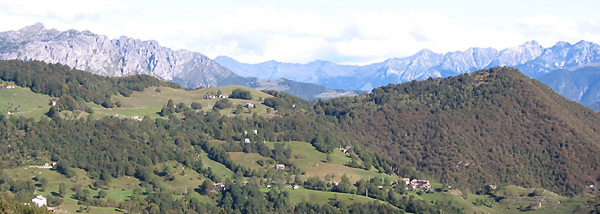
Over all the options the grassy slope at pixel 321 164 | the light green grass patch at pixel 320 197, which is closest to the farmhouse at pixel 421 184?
the grassy slope at pixel 321 164

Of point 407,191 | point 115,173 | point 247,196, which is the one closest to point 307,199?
point 247,196

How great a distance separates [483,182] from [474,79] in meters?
53.0

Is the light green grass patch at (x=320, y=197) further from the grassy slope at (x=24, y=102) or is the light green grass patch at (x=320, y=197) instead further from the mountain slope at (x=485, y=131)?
the grassy slope at (x=24, y=102)

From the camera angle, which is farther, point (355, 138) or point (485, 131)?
point (355, 138)

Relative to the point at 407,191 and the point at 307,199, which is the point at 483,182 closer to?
the point at 407,191

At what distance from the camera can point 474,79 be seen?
193m

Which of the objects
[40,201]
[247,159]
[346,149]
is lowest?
[40,201]

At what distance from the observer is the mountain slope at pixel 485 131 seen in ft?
493

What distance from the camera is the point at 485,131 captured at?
168000 millimetres

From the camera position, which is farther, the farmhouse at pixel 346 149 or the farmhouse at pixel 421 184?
the farmhouse at pixel 346 149

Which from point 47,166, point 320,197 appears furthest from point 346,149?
point 47,166

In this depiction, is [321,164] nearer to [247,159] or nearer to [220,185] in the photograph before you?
[247,159]

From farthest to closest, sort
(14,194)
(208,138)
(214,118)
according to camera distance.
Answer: (214,118)
(208,138)
(14,194)

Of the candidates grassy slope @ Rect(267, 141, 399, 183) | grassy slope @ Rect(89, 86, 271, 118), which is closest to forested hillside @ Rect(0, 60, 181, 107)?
grassy slope @ Rect(89, 86, 271, 118)
